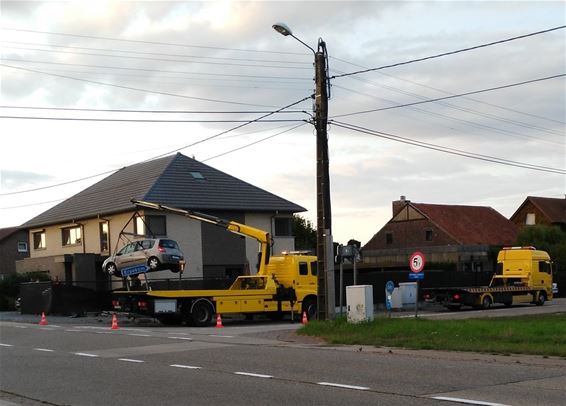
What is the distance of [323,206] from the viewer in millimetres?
23484

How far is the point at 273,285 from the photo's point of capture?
30062mm

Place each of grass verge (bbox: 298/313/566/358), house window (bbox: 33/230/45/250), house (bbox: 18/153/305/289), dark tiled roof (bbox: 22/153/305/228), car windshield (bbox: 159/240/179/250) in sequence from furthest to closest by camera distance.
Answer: house window (bbox: 33/230/45/250), dark tiled roof (bbox: 22/153/305/228), house (bbox: 18/153/305/289), car windshield (bbox: 159/240/179/250), grass verge (bbox: 298/313/566/358)

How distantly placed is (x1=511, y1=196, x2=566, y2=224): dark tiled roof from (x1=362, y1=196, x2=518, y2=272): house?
394cm

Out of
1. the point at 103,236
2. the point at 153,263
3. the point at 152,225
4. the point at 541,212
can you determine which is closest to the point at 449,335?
the point at 153,263

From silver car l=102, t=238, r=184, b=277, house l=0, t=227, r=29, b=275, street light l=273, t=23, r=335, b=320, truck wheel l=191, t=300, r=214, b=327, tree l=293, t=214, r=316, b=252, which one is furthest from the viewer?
tree l=293, t=214, r=316, b=252

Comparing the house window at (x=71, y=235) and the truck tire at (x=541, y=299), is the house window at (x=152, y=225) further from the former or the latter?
the truck tire at (x=541, y=299)

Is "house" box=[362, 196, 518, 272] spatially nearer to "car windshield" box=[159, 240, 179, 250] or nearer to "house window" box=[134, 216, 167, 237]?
"house window" box=[134, 216, 167, 237]

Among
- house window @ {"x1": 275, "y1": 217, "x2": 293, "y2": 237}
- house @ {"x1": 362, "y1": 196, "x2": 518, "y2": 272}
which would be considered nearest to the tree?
house @ {"x1": 362, "y1": 196, "x2": 518, "y2": 272}

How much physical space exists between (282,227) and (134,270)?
1548cm

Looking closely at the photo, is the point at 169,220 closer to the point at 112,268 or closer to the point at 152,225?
the point at 152,225

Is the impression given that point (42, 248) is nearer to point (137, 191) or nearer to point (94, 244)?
point (94, 244)

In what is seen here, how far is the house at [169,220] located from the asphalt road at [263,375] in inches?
904

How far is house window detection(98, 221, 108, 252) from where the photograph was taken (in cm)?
4444

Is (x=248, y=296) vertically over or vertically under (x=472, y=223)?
under
